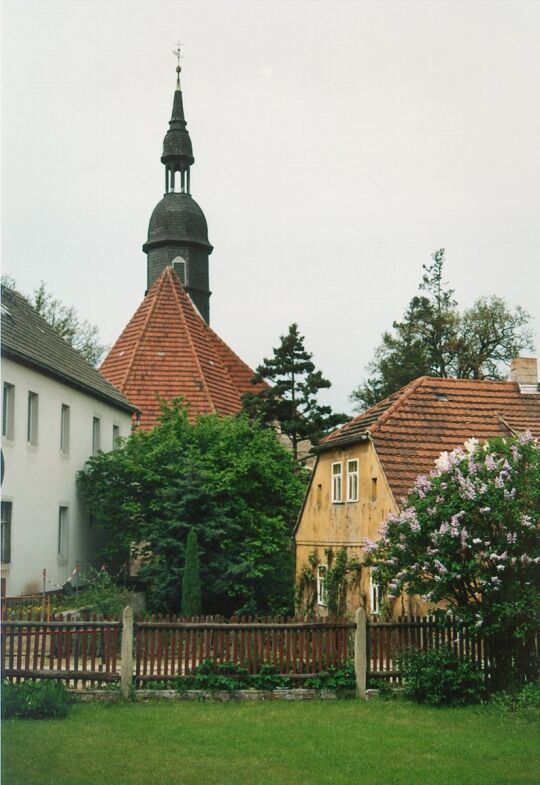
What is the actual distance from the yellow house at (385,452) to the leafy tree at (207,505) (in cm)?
121

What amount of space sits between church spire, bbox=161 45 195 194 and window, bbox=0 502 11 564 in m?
32.6

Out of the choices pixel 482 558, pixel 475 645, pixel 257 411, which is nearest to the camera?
pixel 482 558

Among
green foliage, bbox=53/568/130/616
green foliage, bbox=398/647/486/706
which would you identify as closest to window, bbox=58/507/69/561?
green foliage, bbox=53/568/130/616

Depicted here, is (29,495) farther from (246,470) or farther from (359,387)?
(359,387)

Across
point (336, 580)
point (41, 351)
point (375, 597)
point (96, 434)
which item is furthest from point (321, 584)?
point (96, 434)

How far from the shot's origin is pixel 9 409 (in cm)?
2406

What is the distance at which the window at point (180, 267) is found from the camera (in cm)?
5547

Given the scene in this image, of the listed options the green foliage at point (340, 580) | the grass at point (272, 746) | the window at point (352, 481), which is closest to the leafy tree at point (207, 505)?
the green foliage at point (340, 580)

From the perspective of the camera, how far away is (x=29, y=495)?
26.0m

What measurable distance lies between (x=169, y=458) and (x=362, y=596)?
7.80 meters

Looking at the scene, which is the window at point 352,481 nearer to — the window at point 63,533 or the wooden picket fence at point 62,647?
the window at point 63,533

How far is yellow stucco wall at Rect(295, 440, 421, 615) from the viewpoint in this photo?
946 inches

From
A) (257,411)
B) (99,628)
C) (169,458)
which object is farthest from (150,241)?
(99,628)

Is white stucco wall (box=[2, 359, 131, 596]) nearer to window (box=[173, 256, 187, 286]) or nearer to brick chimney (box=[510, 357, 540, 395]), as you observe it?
brick chimney (box=[510, 357, 540, 395])
